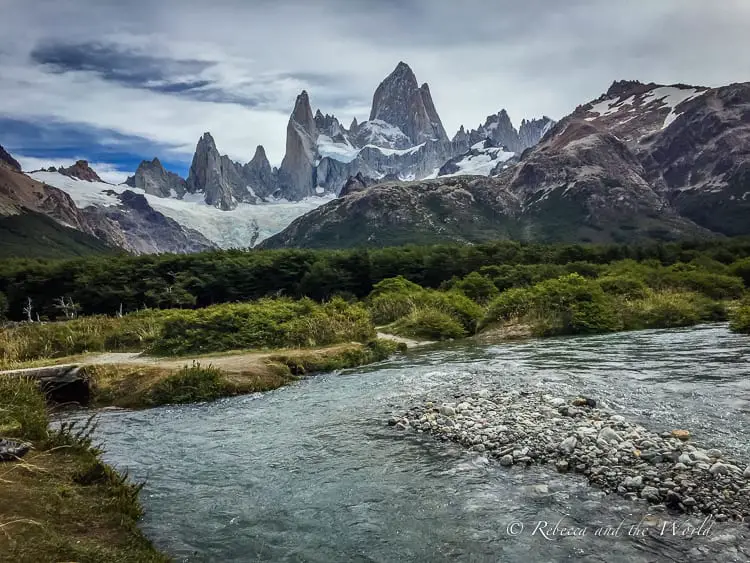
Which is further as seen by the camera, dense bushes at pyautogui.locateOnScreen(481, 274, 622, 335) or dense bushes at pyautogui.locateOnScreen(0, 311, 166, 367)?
dense bushes at pyautogui.locateOnScreen(481, 274, 622, 335)

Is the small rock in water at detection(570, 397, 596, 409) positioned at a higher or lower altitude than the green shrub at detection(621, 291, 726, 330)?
higher

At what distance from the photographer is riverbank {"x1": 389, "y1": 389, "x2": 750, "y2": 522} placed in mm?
8352

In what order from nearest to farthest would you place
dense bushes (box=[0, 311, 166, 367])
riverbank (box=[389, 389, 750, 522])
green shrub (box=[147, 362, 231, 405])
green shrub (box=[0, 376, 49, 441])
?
riverbank (box=[389, 389, 750, 522])
green shrub (box=[0, 376, 49, 441])
green shrub (box=[147, 362, 231, 405])
dense bushes (box=[0, 311, 166, 367])

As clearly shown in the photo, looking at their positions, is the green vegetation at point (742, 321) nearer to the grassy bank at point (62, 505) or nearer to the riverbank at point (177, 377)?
the riverbank at point (177, 377)

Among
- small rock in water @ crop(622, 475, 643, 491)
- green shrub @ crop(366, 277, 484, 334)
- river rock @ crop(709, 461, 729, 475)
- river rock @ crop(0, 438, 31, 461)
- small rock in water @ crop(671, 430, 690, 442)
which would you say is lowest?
green shrub @ crop(366, 277, 484, 334)

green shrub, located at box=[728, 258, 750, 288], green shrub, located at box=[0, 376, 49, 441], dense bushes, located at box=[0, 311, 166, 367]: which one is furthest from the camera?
green shrub, located at box=[728, 258, 750, 288]

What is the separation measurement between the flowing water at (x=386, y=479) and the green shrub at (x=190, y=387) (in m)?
0.92

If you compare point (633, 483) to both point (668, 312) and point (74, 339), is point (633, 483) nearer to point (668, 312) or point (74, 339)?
point (74, 339)

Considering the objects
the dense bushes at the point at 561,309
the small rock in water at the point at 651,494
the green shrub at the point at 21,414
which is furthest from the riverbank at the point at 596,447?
the dense bushes at the point at 561,309

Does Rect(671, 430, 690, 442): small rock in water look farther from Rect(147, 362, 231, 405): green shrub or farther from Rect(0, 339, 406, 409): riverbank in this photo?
Rect(147, 362, 231, 405): green shrub

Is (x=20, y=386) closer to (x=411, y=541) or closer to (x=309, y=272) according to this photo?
(x=411, y=541)

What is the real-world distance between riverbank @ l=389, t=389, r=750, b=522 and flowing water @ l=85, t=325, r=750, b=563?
16.6 inches

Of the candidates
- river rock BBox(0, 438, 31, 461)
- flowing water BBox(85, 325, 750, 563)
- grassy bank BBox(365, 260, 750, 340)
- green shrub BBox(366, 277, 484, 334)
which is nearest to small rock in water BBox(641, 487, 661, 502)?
flowing water BBox(85, 325, 750, 563)

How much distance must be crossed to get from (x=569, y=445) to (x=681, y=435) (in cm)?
233
